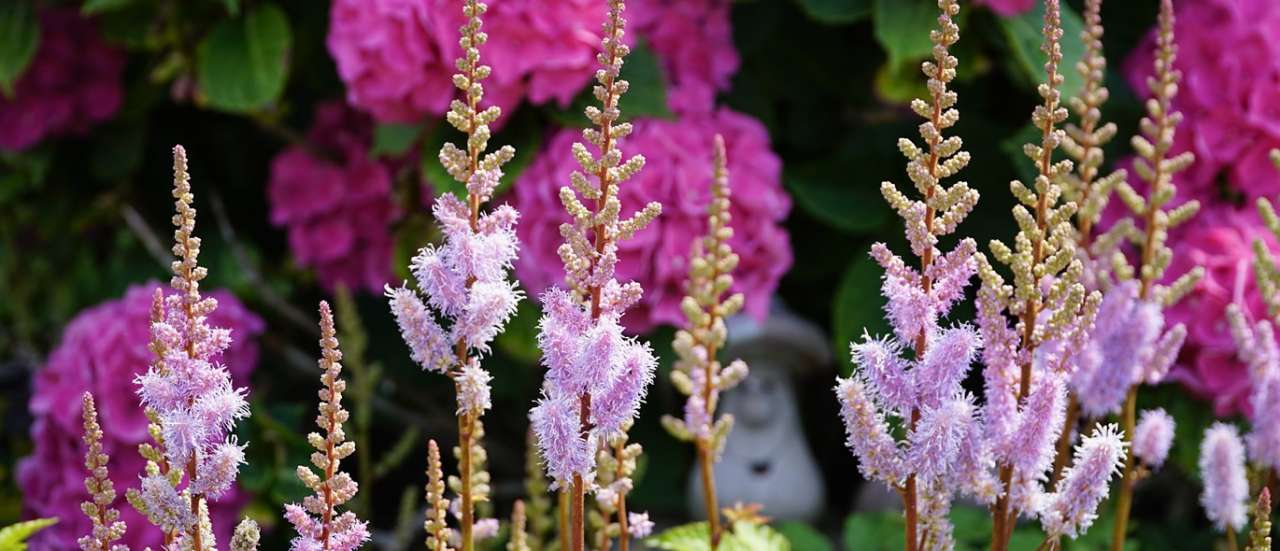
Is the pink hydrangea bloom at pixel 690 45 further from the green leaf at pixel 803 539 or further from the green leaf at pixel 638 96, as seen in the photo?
the green leaf at pixel 803 539

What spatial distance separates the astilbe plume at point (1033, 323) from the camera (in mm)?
626

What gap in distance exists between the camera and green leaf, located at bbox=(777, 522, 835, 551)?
1296 mm

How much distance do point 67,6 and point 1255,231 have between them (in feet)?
4.71

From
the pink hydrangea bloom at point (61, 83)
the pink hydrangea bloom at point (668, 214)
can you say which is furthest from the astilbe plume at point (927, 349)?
the pink hydrangea bloom at point (61, 83)

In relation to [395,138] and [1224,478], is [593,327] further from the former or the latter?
[395,138]

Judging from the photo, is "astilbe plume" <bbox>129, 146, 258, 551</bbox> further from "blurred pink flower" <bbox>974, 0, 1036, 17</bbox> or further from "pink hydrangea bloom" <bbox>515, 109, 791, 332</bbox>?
"blurred pink flower" <bbox>974, 0, 1036, 17</bbox>

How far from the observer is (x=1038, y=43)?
1355 millimetres

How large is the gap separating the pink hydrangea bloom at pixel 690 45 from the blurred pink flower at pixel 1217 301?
1.74 ft

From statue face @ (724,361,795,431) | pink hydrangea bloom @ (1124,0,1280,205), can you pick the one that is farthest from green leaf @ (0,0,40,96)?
pink hydrangea bloom @ (1124,0,1280,205)

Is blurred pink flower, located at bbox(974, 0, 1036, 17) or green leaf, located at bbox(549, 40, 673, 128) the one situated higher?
blurred pink flower, located at bbox(974, 0, 1036, 17)

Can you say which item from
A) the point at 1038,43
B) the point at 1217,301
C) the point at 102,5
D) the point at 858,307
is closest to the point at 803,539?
the point at 858,307

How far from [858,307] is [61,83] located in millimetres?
1073

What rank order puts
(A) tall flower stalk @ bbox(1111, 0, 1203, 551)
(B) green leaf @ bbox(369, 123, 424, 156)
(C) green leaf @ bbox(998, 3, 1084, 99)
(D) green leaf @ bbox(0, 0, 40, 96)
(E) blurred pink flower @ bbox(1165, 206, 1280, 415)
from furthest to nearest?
1. (D) green leaf @ bbox(0, 0, 40, 96)
2. (B) green leaf @ bbox(369, 123, 424, 156)
3. (C) green leaf @ bbox(998, 3, 1084, 99)
4. (E) blurred pink flower @ bbox(1165, 206, 1280, 415)
5. (A) tall flower stalk @ bbox(1111, 0, 1203, 551)

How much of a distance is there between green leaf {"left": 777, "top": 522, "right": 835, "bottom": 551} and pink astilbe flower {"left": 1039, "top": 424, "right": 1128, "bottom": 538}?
0.65 metres
